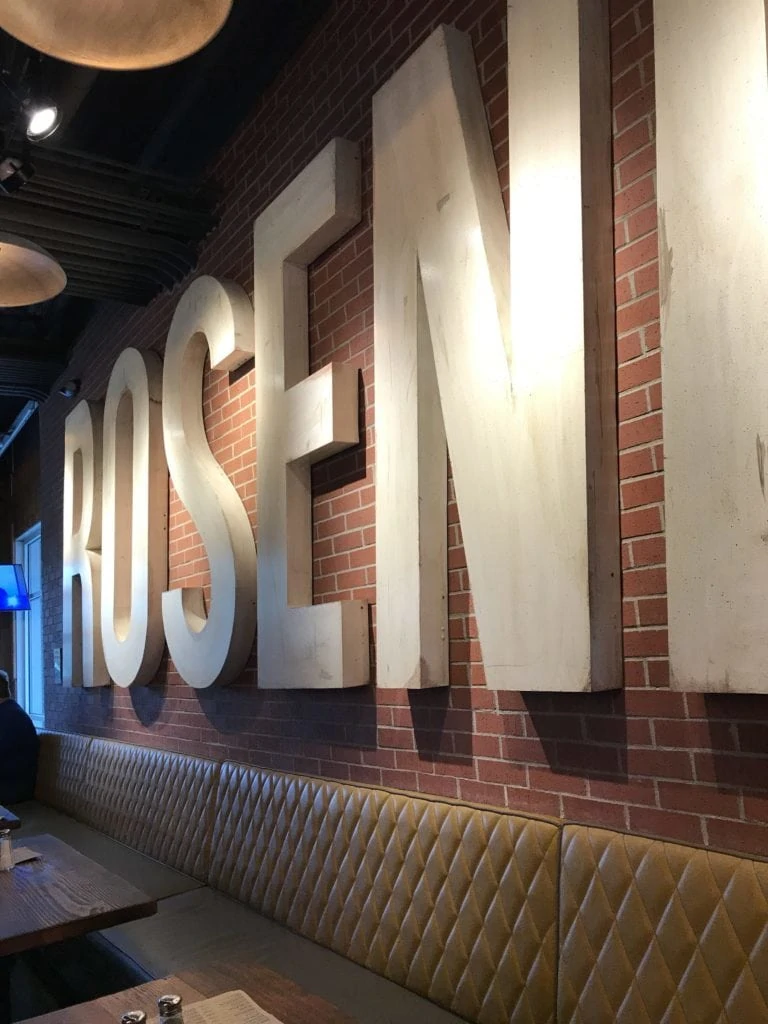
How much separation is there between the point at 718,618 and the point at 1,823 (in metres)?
3.11

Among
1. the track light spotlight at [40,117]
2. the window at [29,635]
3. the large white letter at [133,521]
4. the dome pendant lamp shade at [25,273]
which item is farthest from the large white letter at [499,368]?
the window at [29,635]

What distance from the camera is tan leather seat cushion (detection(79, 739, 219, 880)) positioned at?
3852 millimetres

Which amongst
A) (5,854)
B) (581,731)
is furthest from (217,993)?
(5,854)

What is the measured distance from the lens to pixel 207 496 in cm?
417

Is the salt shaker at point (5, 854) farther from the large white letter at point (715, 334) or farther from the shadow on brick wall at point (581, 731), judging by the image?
the large white letter at point (715, 334)

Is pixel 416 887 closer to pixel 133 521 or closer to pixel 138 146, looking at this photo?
pixel 133 521

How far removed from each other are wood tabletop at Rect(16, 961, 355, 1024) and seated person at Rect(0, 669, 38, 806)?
440cm

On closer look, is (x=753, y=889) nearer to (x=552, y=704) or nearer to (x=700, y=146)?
(x=552, y=704)

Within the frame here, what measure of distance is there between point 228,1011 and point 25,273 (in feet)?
8.70

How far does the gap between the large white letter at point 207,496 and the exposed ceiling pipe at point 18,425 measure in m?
4.24

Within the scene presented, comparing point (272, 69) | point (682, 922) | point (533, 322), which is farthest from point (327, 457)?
point (682, 922)

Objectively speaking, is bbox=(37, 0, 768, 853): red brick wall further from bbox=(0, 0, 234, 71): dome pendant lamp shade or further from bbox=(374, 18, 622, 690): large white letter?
bbox=(0, 0, 234, 71): dome pendant lamp shade

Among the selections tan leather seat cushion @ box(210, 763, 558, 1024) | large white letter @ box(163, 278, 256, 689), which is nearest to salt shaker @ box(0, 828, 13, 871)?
tan leather seat cushion @ box(210, 763, 558, 1024)

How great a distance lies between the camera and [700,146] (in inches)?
76.7
